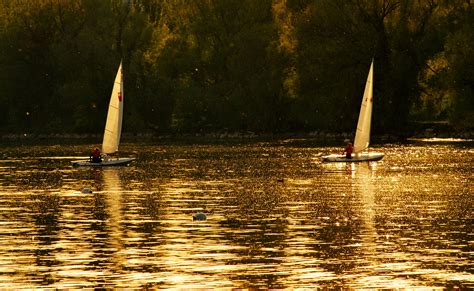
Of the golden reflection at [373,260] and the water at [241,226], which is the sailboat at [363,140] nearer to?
the water at [241,226]

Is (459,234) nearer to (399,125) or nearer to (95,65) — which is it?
(399,125)

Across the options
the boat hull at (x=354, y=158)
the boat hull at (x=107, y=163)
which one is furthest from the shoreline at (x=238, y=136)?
the boat hull at (x=107, y=163)

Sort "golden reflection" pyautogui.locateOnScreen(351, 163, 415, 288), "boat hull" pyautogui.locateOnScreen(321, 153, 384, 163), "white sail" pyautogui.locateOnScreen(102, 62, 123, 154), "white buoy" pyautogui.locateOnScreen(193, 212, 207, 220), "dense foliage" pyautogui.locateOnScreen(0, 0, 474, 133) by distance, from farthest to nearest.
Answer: "dense foliage" pyautogui.locateOnScreen(0, 0, 474, 133) < "white sail" pyautogui.locateOnScreen(102, 62, 123, 154) < "boat hull" pyautogui.locateOnScreen(321, 153, 384, 163) < "white buoy" pyautogui.locateOnScreen(193, 212, 207, 220) < "golden reflection" pyautogui.locateOnScreen(351, 163, 415, 288)

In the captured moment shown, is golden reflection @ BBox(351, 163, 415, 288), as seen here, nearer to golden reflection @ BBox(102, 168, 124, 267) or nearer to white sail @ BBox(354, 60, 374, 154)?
golden reflection @ BBox(102, 168, 124, 267)

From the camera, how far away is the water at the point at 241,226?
38.7 m

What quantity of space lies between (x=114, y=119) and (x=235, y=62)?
209ft

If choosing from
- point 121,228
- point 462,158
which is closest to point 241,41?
point 462,158

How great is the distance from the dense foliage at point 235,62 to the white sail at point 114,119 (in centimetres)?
4532

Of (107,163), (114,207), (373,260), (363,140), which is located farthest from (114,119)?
(373,260)

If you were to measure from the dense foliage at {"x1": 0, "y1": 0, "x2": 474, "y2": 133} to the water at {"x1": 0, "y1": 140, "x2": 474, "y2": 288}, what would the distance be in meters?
45.0

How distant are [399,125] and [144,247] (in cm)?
10640

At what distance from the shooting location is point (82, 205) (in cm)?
6525

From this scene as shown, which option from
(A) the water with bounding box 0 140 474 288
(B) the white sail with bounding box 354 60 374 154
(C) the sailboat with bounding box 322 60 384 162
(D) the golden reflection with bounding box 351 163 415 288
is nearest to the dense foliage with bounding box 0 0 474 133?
(B) the white sail with bounding box 354 60 374 154

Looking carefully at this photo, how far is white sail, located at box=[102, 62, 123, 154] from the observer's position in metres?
101
